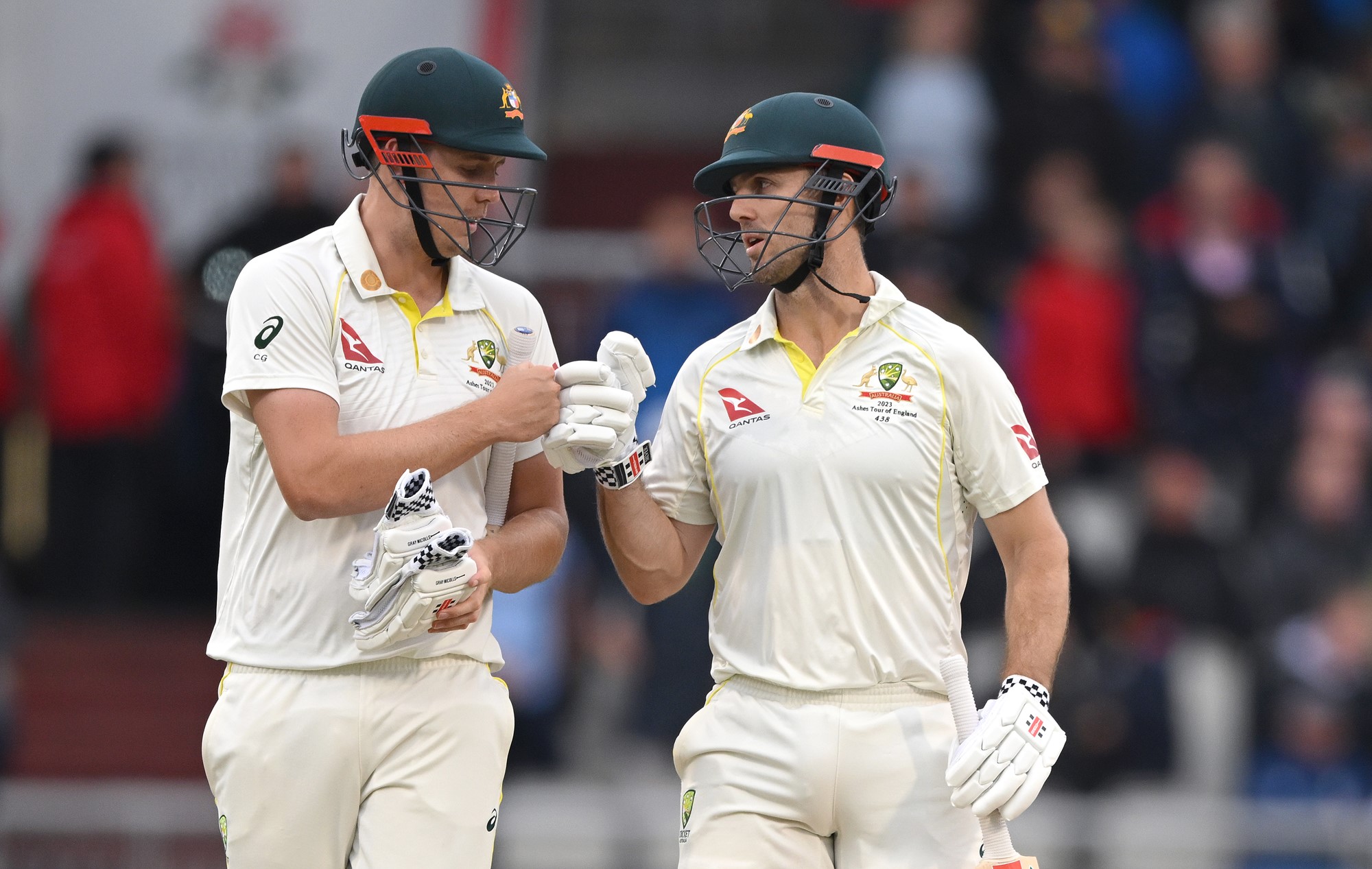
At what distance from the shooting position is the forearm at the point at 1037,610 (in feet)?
17.4

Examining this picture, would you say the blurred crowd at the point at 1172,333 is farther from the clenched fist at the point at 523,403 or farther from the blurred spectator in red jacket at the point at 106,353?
the clenched fist at the point at 523,403

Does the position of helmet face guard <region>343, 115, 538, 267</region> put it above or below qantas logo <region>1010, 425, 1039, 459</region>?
above

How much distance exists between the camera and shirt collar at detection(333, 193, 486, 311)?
209 inches

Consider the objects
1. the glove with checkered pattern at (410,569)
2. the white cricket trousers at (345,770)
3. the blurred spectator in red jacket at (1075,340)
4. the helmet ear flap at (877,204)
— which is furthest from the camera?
the blurred spectator in red jacket at (1075,340)

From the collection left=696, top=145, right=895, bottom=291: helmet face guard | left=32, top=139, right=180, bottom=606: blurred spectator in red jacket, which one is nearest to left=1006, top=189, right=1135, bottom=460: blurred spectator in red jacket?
left=32, top=139, right=180, bottom=606: blurred spectator in red jacket

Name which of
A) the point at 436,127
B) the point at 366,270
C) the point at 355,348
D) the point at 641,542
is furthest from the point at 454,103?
the point at 641,542

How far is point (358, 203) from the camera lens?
552cm

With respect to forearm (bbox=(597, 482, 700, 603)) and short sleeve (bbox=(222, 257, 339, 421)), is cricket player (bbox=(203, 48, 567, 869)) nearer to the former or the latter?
short sleeve (bbox=(222, 257, 339, 421))

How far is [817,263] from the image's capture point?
5523 millimetres

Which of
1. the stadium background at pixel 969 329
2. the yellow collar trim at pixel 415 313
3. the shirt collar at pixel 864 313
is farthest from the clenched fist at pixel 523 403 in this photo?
the stadium background at pixel 969 329

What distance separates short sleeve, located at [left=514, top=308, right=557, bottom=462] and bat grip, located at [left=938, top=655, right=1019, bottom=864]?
53.0 inches

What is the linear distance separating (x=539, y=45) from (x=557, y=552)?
9314mm

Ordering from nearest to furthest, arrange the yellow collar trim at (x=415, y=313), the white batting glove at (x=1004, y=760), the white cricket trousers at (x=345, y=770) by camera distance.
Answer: the white batting glove at (x=1004, y=760) → the white cricket trousers at (x=345, y=770) → the yellow collar trim at (x=415, y=313)

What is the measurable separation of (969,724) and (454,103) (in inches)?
86.3
